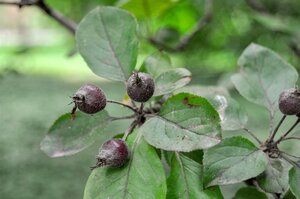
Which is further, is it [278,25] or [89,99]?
[278,25]

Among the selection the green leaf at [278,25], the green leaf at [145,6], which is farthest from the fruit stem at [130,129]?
the green leaf at [278,25]

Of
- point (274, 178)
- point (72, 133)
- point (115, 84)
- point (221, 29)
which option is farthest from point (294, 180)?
point (115, 84)

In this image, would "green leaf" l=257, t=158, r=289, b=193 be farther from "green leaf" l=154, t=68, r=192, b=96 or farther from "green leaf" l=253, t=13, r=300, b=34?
"green leaf" l=253, t=13, r=300, b=34

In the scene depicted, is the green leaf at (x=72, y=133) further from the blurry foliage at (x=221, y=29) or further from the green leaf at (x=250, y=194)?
the blurry foliage at (x=221, y=29)

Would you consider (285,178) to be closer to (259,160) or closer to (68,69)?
(259,160)

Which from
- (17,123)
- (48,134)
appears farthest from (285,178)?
(17,123)

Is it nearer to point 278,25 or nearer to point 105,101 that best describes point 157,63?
point 105,101

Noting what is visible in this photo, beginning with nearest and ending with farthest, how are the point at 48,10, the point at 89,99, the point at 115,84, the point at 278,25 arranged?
the point at 89,99 → the point at 48,10 → the point at 278,25 → the point at 115,84
